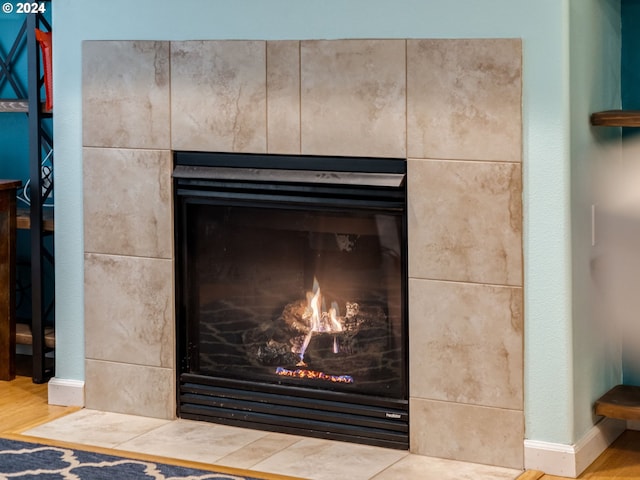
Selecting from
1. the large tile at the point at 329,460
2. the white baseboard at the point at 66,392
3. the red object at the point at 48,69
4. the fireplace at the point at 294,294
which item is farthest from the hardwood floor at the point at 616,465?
the red object at the point at 48,69

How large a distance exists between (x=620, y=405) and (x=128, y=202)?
180 cm

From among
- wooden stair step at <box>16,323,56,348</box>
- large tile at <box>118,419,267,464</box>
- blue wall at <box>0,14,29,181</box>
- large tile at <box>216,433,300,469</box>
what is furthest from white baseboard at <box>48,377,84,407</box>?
blue wall at <box>0,14,29,181</box>

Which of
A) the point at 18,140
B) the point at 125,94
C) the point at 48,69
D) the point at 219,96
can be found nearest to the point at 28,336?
the point at 18,140

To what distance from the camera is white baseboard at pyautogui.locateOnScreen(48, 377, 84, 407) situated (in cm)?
406

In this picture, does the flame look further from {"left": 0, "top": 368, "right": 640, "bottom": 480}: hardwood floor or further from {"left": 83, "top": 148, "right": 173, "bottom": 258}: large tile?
{"left": 0, "top": 368, "right": 640, "bottom": 480}: hardwood floor

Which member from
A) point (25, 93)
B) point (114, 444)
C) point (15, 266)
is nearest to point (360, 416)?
point (114, 444)

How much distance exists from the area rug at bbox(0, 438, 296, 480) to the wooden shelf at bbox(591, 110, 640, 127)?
4.82ft

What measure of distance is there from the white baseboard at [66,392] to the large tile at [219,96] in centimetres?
99

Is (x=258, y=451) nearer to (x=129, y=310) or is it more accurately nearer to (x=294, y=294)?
(x=294, y=294)

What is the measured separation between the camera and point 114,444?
3645mm

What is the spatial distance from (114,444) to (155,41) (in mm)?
1367

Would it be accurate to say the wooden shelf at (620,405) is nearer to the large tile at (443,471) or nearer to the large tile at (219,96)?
the large tile at (443,471)

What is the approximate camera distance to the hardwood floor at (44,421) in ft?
11.0

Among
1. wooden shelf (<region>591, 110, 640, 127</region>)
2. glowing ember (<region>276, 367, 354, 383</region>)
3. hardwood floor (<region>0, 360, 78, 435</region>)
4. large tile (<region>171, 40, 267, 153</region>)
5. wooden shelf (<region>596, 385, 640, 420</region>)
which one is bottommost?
hardwood floor (<region>0, 360, 78, 435</region>)
